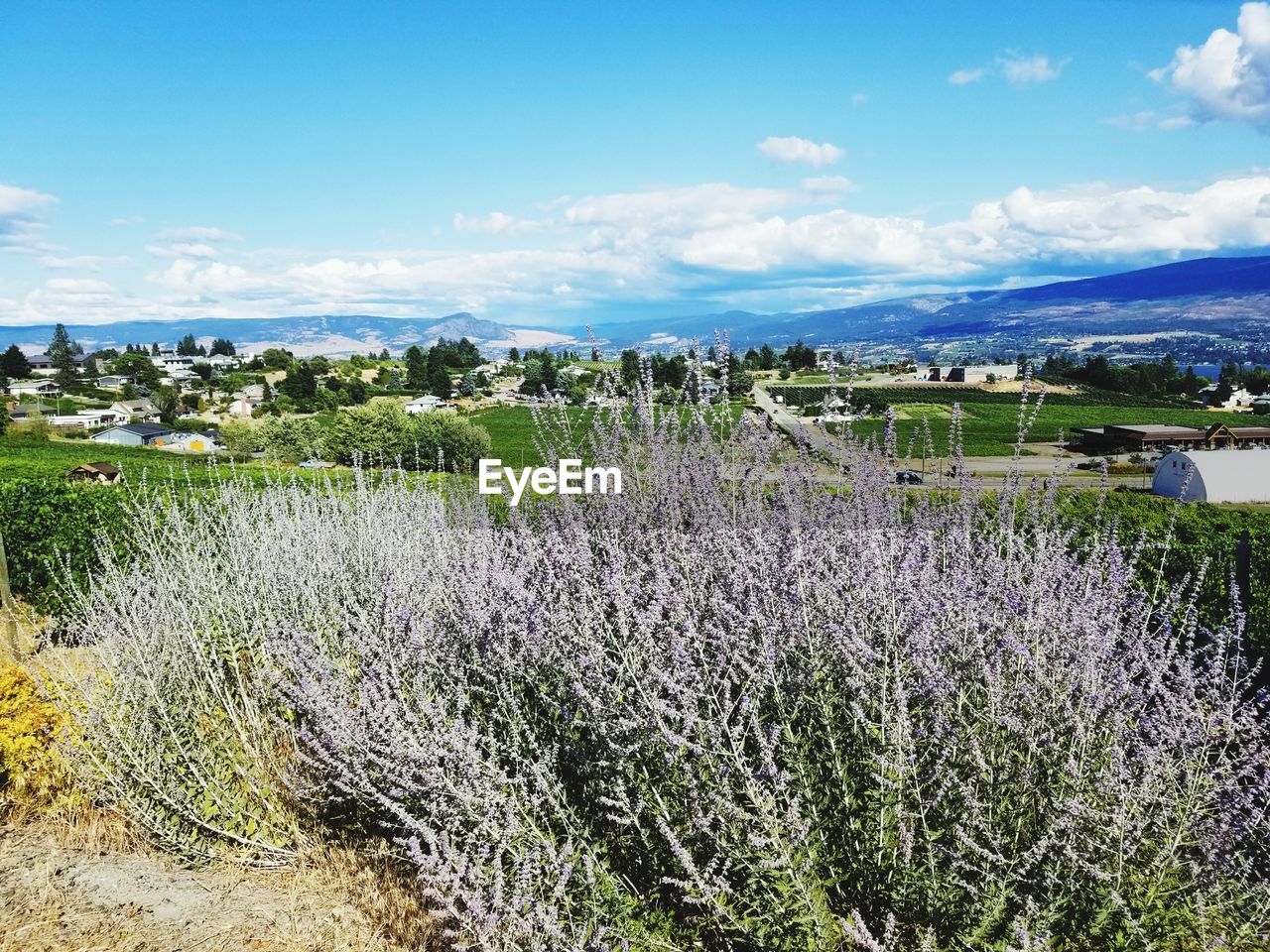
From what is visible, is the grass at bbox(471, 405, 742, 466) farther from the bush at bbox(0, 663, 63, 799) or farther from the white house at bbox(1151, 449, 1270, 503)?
the bush at bbox(0, 663, 63, 799)

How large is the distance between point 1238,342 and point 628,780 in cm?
22569

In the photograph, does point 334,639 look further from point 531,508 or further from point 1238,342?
point 1238,342

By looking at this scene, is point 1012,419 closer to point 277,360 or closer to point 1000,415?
point 1000,415

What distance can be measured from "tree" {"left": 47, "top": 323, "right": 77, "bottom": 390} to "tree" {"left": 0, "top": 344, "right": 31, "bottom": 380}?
13.9 feet

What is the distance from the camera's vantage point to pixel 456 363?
404 feet

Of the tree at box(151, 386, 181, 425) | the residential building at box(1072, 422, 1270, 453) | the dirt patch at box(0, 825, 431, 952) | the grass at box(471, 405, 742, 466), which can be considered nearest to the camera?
the dirt patch at box(0, 825, 431, 952)

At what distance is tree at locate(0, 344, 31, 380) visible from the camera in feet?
370

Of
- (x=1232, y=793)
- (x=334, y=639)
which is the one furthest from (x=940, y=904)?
(x=334, y=639)

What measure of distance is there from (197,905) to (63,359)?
509ft

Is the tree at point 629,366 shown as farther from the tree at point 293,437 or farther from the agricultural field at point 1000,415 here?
the tree at point 293,437

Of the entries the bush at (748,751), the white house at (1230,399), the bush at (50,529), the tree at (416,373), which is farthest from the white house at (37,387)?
the white house at (1230,399)

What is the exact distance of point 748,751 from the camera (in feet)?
9.93

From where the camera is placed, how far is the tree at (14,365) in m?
113

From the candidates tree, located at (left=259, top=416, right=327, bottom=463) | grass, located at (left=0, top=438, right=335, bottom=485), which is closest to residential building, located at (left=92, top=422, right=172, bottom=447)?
tree, located at (left=259, top=416, right=327, bottom=463)
